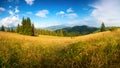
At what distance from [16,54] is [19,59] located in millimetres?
557

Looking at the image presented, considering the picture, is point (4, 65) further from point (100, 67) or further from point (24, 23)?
point (24, 23)

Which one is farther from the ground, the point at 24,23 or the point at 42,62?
the point at 24,23

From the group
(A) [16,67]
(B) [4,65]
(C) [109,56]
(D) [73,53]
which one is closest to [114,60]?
(C) [109,56]

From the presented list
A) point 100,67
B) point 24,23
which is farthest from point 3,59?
point 24,23

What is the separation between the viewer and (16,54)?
6.12m

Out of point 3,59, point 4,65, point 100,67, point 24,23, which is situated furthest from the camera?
point 24,23

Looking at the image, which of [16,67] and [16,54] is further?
[16,54]

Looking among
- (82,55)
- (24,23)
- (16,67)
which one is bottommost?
(16,67)

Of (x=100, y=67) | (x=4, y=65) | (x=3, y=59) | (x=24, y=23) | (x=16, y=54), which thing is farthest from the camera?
(x=24, y=23)

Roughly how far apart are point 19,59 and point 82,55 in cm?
230

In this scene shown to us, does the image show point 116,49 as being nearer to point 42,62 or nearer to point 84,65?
point 84,65

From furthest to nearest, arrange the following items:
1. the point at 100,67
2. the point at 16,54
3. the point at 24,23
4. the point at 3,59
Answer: the point at 24,23, the point at 16,54, the point at 3,59, the point at 100,67

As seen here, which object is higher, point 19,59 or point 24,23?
point 24,23

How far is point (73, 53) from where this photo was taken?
215 inches
